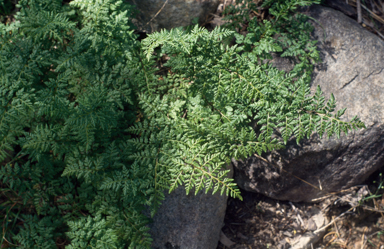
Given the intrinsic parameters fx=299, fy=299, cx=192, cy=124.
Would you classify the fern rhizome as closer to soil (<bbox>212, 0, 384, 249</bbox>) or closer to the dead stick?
the dead stick

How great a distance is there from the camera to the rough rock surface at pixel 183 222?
3.61 m

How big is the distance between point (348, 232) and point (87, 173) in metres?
3.79

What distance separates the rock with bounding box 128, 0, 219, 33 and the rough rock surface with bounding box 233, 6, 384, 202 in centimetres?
133

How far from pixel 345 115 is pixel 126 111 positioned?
8.66 feet

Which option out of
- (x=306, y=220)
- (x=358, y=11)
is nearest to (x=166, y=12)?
(x=358, y=11)

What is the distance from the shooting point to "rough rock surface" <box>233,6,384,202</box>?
3674mm

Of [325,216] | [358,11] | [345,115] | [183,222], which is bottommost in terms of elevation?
[183,222]

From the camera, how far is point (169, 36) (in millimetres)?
2895

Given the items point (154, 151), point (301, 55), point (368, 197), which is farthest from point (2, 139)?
point (368, 197)

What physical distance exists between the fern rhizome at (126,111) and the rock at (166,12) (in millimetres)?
455

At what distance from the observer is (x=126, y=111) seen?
347cm

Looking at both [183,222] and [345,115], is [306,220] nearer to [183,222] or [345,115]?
[345,115]

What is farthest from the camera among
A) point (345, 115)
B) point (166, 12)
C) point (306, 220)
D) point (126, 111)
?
point (306, 220)

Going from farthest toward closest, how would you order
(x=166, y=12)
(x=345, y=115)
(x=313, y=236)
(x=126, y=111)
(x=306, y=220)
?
(x=306, y=220)
(x=313, y=236)
(x=166, y=12)
(x=345, y=115)
(x=126, y=111)
